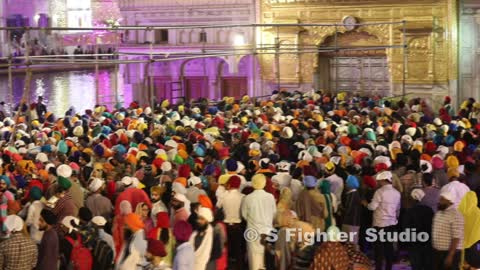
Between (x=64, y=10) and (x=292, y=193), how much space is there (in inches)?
2317

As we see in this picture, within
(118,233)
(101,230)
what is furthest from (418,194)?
(101,230)

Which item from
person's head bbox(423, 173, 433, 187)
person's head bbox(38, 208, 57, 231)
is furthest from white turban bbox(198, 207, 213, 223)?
person's head bbox(423, 173, 433, 187)

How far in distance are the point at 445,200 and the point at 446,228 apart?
31cm

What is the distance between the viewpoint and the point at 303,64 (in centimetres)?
2759

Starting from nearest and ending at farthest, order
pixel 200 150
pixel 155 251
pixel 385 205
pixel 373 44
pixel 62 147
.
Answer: pixel 155 251
pixel 385 205
pixel 200 150
pixel 62 147
pixel 373 44

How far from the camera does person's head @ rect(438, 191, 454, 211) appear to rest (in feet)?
33.1

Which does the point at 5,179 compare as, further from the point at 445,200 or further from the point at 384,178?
the point at 445,200

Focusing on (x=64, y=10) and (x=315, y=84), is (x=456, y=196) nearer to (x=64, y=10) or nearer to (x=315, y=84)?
(x=315, y=84)

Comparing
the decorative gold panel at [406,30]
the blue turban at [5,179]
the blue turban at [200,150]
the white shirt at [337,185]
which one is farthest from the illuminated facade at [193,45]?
the white shirt at [337,185]

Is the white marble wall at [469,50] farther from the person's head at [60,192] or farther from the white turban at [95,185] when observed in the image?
the person's head at [60,192]

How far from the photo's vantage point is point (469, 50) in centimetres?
2558

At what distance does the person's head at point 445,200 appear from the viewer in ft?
33.1

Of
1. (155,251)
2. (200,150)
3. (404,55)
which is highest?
(404,55)

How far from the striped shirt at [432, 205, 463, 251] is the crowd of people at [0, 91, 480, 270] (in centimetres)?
2
